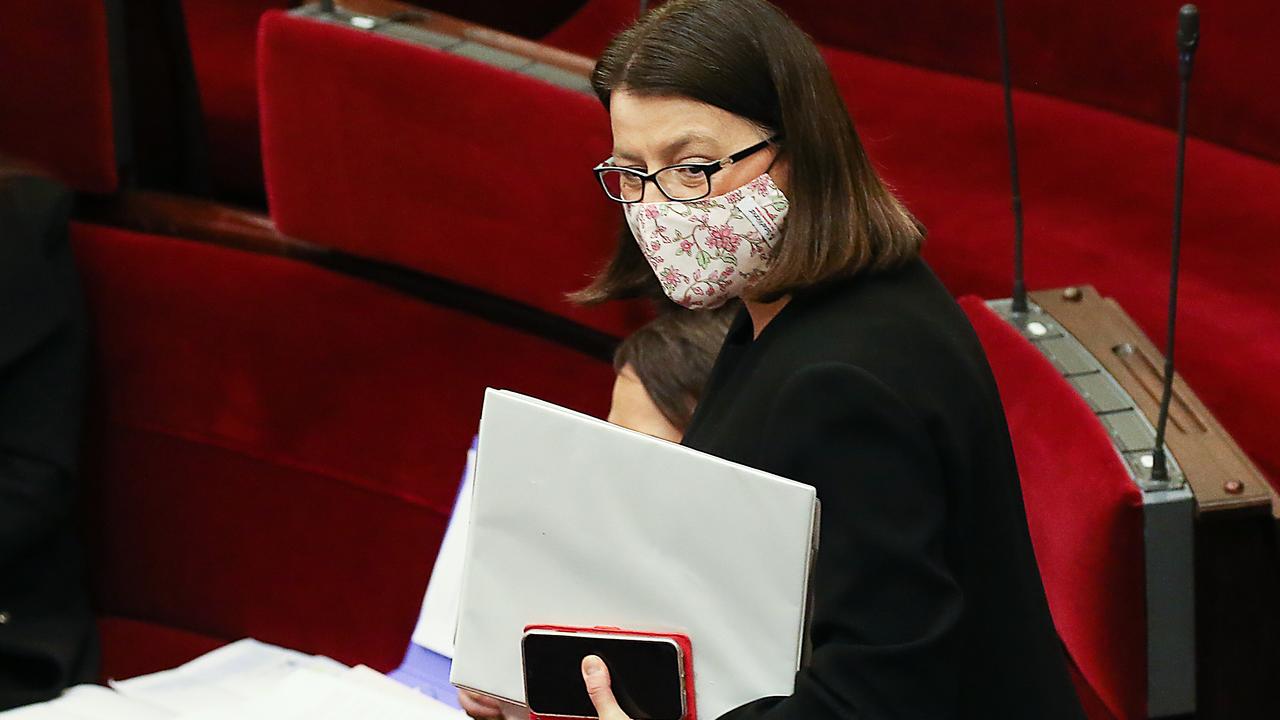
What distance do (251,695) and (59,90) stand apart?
643mm

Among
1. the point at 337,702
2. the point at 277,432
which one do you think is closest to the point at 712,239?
the point at 337,702

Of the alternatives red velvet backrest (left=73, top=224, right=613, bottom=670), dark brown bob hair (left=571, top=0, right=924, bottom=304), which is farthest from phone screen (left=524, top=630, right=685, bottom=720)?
red velvet backrest (left=73, top=224, right=613, bottom=670)

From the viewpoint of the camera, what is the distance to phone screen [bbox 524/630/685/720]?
60 centimetres

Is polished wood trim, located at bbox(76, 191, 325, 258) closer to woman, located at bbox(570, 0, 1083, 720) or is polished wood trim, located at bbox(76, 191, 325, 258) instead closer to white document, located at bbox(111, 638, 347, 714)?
white document, located at bbox(111, 638, 347, 714)

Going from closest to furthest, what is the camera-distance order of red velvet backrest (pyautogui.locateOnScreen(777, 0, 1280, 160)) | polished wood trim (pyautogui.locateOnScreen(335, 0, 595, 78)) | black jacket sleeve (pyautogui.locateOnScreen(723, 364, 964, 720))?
black jacket sleeve (pyautogui.locateOnScreen(723, 364, 964, 720)), polished wood trim (pyautogui.locateOnScreen(335, 0, 595, 78)), red velvet backrest (pyautogui.locateOnScreen(777, 0, 1280, 160))

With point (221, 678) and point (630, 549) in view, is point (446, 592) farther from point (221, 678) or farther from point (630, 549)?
point (630, 549)

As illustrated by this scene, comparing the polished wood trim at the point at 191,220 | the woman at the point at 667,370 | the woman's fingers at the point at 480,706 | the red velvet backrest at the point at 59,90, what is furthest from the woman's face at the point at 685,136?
the red velvet backrest at the point at 59,90

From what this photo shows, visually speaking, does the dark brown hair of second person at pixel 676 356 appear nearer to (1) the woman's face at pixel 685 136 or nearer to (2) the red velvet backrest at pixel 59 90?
(1) the woman's face at pixel 685 136

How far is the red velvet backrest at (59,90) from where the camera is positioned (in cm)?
150

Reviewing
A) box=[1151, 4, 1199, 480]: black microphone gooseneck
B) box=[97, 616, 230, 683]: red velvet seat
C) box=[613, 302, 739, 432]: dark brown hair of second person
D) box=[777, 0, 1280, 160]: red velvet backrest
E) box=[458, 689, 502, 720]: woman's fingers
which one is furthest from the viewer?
box=[97, 616, 230, 683]: red velvet seat

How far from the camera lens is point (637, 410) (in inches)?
39.1

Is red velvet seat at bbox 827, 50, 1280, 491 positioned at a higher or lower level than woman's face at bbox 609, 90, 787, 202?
lower

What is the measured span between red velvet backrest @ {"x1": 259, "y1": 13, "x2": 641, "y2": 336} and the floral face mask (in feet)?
1.92

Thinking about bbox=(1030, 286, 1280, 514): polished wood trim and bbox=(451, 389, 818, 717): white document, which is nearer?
bbox=(451, 389, 818, 717): white document
